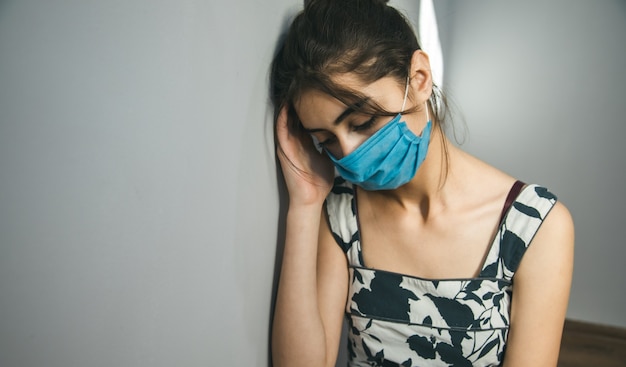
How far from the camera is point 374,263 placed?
104 cm

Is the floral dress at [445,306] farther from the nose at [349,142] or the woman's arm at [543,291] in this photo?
the nose at [349,142]

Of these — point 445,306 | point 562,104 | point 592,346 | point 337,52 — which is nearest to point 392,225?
point 445,306

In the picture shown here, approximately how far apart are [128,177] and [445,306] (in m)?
0.71

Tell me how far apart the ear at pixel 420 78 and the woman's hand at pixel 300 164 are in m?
0.22

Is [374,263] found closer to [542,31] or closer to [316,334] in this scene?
[316,334]

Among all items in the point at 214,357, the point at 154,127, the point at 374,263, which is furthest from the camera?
the point at 374,263

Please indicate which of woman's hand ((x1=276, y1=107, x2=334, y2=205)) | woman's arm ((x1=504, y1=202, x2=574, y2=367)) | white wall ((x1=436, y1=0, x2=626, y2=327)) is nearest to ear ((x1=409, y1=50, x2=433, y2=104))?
woman's hand ((x1=276, y1=107, x2=334, y2=205))

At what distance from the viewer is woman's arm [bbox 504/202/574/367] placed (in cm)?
91

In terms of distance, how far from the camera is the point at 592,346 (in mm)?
2115

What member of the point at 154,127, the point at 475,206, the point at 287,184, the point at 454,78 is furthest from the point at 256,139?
the point at 454,78

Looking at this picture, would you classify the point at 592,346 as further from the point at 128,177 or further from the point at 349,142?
the point at 128,177

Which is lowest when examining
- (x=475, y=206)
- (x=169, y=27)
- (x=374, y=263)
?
(x=374, y=263)

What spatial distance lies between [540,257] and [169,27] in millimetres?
779

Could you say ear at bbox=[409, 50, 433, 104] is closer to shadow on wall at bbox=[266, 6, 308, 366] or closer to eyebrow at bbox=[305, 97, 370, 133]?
eyebrow at bbox=[305, 97, 370, 133]
